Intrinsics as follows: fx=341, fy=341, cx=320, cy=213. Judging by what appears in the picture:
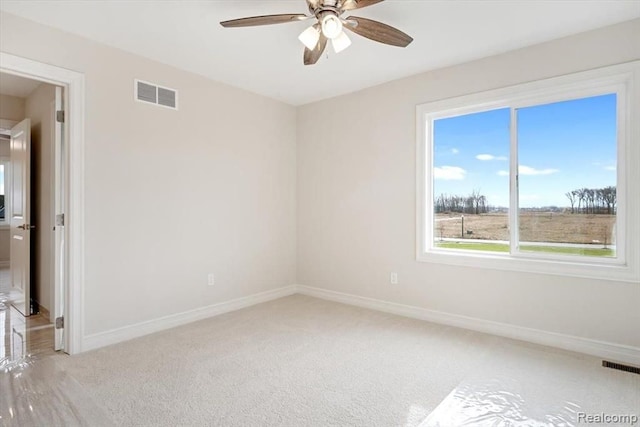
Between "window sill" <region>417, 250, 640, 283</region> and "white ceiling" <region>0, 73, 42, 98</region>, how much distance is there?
478cm

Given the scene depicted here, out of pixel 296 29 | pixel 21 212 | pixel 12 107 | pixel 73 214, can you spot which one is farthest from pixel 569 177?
pixel 12 107

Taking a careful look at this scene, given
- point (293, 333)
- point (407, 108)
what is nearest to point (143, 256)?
point (293, 333)

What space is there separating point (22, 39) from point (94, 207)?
1.35 meters

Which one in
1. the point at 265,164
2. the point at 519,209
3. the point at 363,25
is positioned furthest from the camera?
the point at 265,164

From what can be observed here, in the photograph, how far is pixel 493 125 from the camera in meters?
3.45

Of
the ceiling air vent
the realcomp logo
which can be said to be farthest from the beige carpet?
the ceiling air vent

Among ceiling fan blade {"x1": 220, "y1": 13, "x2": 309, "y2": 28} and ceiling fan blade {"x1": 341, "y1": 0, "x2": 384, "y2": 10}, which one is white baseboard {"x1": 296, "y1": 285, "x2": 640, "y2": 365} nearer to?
ceiling fan blade {"x1": 341, "y1": 0, "x2": 384, "y2": 10}

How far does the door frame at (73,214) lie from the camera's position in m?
2.82

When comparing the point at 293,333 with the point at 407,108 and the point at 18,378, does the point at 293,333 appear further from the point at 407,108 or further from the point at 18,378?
the point at 407,108

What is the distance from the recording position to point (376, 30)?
7.45 ft

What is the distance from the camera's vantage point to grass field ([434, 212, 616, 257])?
114 inches

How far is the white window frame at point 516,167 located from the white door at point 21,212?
4.39m

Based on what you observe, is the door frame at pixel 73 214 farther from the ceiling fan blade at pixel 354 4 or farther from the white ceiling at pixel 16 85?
the ceiling fan blade at pixel 354 4

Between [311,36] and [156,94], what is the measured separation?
1.89 m
